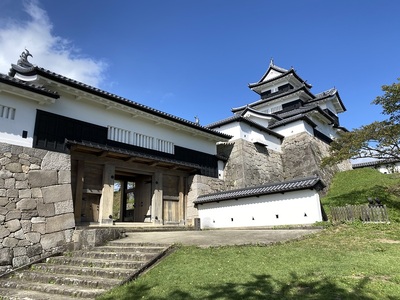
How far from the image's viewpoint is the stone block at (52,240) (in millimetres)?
8961

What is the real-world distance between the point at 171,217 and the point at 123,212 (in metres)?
3.86

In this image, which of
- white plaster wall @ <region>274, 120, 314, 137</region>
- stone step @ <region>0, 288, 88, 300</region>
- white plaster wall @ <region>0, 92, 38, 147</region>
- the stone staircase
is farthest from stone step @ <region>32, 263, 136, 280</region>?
white plaster wall @ <region>274, 120, 314, 137</region>

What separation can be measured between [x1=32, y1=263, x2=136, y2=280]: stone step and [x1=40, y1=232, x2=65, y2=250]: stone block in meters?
1.32

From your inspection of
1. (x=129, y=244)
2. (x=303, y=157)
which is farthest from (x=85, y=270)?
(x=303, y=157)

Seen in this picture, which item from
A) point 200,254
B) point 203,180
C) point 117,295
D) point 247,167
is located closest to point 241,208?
point 203,180

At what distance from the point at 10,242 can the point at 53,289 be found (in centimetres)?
372

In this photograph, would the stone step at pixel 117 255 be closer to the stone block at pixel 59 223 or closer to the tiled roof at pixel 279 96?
the stone block at pixel 59 223

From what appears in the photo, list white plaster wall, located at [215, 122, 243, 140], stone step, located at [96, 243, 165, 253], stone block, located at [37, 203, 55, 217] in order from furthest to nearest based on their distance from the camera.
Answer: white plaster wall, located at [215, 122, 243, 140]
stone block, located at [37, 203, 55, 217]
stone step, located at [96, 243, 165, 253]

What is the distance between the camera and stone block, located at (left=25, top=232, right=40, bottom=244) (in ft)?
28.6

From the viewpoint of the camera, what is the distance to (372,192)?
1706cm

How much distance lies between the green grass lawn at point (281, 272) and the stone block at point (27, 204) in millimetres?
5296

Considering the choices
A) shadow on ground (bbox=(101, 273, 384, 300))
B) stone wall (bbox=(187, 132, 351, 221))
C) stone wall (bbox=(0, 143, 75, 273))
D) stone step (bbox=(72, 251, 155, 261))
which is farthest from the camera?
stone wall (bbox=(187, 132, 351, 221))

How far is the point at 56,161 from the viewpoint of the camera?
1034 centimetres

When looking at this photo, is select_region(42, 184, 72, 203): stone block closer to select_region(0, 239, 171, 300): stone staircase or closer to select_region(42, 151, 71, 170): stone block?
select_region(42, 151, 71, 170): stone block
